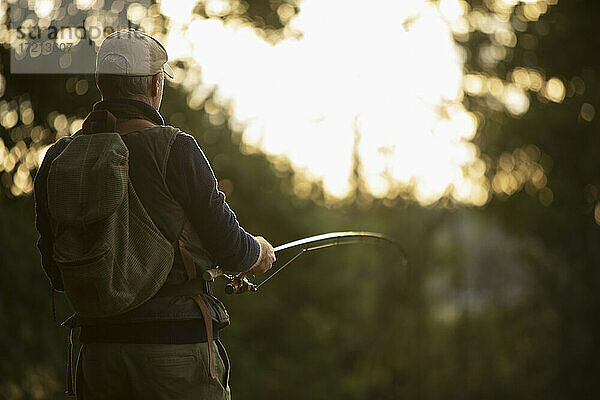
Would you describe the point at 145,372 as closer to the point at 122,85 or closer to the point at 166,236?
the point at 166,236

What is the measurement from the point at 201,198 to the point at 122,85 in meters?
0.36

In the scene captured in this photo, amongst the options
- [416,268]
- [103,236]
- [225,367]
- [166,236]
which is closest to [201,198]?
[166,236]

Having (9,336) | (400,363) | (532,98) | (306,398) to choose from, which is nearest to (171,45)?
(9,336)

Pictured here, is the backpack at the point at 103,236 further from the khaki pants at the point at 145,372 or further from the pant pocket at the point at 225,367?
the pant pocket at the point at 225,367

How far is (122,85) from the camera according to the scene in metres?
1.97

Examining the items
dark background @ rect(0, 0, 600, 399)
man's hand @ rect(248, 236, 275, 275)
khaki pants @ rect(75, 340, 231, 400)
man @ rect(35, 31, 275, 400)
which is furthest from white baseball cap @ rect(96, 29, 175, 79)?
dark background @ rect(0, 0, 600, 399)

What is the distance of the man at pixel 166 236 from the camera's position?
73.4 inches

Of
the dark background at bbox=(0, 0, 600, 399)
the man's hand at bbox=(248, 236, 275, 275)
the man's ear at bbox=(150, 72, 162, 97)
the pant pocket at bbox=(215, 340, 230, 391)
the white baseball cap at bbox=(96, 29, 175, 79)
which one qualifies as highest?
the white baseball cap at bbox=(96, 29, 175, 79)

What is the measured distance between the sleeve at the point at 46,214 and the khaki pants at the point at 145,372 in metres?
0.20

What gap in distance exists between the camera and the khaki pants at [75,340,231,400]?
188 centimetres

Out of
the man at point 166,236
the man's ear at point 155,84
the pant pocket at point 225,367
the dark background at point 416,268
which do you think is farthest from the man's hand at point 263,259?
the dark background at point 416,268

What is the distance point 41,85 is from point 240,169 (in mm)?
2172

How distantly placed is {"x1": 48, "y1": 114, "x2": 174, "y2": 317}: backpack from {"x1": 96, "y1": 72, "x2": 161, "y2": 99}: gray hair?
6.2 inches

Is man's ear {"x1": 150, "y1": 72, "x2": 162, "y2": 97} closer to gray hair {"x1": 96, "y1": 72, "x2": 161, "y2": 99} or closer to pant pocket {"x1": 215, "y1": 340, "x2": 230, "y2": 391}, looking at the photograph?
gray hair {"x1": 96, "y1": 72, "x2": 161, "y2": 99}
